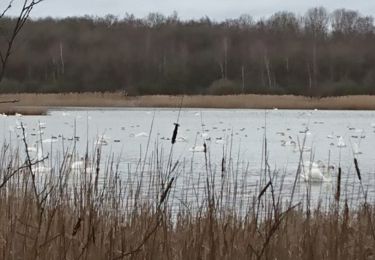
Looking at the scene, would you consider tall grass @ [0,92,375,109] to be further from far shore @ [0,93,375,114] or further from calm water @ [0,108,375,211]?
calm water @ [0,108,375,211]

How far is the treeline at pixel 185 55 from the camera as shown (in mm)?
56594

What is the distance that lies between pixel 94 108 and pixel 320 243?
3242 centimetres

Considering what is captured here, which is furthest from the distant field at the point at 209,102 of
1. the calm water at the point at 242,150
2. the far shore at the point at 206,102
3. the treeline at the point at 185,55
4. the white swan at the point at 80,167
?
the white swan at the point at 80,167

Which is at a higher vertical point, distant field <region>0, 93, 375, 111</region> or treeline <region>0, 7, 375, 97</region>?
treeline <region>0, 7, 375, 97</region>

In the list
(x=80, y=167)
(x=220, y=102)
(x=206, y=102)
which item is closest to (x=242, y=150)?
(x=80, y=167)

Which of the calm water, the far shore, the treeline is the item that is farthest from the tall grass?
the treeline

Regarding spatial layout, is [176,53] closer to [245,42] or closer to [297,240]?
[245,42]

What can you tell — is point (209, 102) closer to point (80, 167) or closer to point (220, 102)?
point (220, 102)

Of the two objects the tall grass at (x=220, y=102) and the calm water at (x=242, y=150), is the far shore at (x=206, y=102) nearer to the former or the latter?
the tall grass at (x=220, y=102)

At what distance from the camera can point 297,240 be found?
415 cm

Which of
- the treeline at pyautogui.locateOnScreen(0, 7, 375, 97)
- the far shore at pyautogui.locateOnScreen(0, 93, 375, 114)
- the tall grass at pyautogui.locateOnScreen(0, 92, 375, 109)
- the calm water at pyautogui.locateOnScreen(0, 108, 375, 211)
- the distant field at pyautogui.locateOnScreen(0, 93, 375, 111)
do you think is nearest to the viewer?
the calm water at pyautogui.locateOnScreen(0, 108, 375, 211)

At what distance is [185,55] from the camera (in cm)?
6278

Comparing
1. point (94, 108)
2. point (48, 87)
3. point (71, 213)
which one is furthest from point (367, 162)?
point (48, 87)

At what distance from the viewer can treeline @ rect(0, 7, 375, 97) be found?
56594mm
